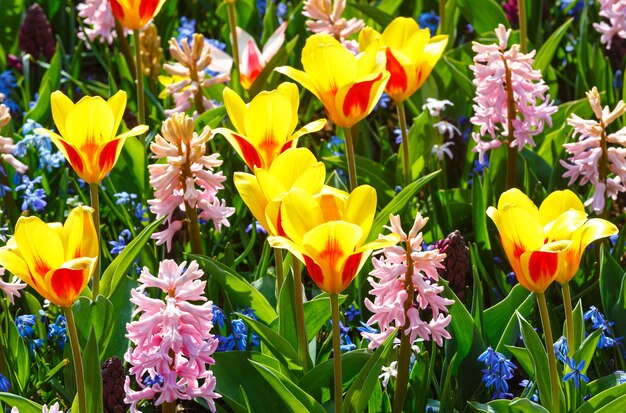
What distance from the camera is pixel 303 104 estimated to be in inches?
155

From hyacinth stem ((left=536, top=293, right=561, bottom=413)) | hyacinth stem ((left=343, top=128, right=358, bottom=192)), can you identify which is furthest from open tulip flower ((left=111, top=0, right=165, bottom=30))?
hyacinth stem ((left=536, top=293, right=561, bottom=413))

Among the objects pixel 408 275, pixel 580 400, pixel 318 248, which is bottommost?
pixel 580 400

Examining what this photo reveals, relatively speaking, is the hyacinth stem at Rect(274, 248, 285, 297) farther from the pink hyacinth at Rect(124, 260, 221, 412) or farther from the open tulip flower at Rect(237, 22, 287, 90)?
the open tulip flower at Rect(237, 22, 287, 90)

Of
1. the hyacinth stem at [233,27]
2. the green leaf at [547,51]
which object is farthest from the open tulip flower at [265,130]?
the green leaf at [547,51]

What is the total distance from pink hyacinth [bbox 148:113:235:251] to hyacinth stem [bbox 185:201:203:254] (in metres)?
0.04

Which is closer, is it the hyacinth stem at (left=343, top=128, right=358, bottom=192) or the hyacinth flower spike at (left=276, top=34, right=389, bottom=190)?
the hyacinth flower spike at (left=276, top=34, right=389, bottom=190)

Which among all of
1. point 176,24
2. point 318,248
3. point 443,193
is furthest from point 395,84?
point 176,24

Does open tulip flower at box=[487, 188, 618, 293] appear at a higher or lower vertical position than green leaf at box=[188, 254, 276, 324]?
higher

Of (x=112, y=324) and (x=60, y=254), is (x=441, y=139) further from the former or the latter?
(x=60, y=254)

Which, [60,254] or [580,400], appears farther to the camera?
[580,400]

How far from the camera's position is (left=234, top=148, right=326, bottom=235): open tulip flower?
6.34 feet

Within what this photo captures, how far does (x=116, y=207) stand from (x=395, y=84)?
97 centimetres

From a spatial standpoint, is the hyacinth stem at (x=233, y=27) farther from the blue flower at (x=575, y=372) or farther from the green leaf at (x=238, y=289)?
the blue flower at (x=575, y=372)

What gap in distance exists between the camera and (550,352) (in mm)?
1970
